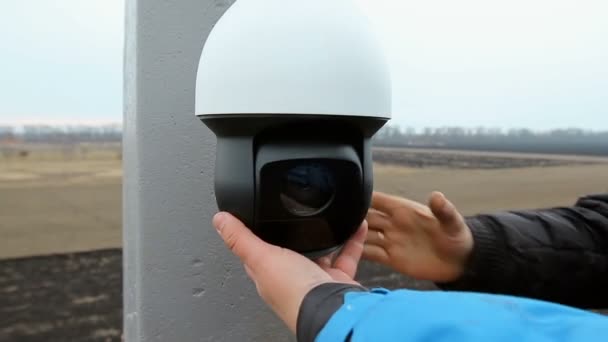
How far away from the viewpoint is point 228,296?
48.8 inches

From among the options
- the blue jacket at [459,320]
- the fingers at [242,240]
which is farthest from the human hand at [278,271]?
the blue jacket at [459,320]

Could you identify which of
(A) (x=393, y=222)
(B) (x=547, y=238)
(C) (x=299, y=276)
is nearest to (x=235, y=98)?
(C) (x=299, y=276)

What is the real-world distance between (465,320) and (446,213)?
2.53 ft

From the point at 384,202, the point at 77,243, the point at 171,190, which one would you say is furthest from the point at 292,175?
the point at 77,243

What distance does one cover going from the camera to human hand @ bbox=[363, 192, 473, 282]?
53.9 inches

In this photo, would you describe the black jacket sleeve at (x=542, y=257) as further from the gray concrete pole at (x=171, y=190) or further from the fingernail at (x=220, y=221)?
the fingernail at (x=220, y=221)

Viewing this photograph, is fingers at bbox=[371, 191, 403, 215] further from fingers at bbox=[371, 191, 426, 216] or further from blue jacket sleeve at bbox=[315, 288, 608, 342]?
blue jacket sleeve at bbox=[315, 288, 608, 342]

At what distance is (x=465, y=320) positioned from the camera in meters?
0.55

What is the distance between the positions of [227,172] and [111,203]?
38.1ft

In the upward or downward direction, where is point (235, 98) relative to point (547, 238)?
upward

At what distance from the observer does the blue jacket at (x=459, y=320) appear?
21.0 inches

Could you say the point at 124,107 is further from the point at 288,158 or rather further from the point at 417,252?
the point at 417,252

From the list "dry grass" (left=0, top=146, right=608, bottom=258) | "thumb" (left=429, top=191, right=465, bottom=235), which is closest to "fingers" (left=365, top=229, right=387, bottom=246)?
"thumb" (left=429, top=191, right=465, bottom=235)

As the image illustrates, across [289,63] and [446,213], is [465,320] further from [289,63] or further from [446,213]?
[446,213]
